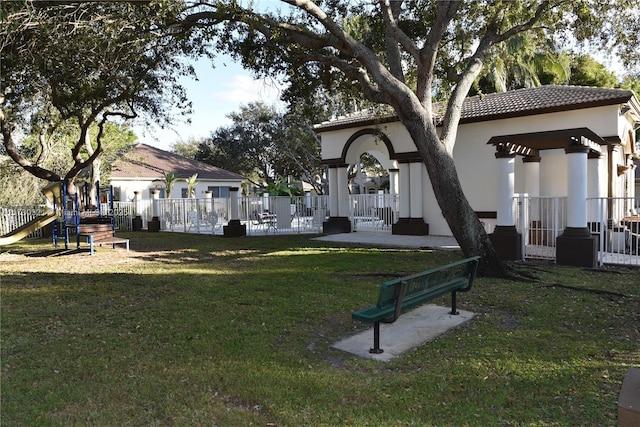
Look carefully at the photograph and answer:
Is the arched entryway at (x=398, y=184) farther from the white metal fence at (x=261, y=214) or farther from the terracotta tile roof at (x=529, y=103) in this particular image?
the terracotta tile roof at (x=529, y=103)

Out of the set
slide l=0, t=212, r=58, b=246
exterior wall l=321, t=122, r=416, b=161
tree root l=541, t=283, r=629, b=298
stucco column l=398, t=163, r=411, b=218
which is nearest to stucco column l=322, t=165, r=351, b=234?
exterior wall l=321, t=122, r=416, b=161

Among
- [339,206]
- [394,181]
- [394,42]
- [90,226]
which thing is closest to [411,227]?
[339,206]

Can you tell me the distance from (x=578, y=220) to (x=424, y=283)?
6655mm

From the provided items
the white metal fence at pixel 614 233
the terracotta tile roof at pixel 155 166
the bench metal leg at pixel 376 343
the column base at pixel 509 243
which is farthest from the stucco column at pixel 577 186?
the terracotta tile roof at pixel 155 166

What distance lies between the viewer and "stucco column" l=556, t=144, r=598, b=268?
1014 cm

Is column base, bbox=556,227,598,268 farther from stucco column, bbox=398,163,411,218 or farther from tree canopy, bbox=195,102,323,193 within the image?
tree canopy, bbox=195,102,323,193

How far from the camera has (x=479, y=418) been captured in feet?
11.7

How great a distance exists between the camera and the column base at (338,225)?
63.2ft

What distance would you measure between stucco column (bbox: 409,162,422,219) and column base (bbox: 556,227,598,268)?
274 inches

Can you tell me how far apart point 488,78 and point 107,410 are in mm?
29915

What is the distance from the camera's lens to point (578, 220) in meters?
10.3

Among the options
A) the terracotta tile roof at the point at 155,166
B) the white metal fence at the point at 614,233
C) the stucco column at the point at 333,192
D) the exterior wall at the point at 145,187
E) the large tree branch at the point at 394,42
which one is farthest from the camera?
the terracotta tile roof at the point at 155,166

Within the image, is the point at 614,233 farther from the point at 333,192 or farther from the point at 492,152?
the point at 333,192

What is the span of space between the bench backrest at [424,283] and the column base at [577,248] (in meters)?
4.98
